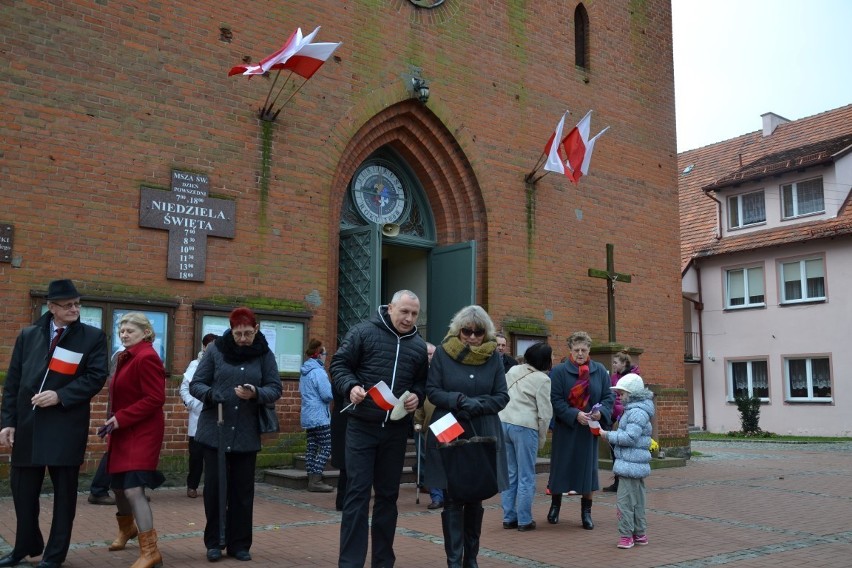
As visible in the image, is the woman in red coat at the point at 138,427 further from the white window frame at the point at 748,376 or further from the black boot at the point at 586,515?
the white window frame at the point at 748,376

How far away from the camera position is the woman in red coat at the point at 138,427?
5.59 meters

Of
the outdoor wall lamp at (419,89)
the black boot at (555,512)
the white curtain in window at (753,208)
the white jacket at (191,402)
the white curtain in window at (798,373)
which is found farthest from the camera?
the white curtain in window at (753,208)

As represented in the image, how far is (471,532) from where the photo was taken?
5.58 meters

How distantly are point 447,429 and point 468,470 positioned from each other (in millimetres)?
292

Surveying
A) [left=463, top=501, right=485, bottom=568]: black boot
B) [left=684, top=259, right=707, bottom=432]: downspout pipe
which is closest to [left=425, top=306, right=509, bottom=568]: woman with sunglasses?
[left=463, top=501, right=485, bottom=568]: black boot

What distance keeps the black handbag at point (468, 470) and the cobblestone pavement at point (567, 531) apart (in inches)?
37.8

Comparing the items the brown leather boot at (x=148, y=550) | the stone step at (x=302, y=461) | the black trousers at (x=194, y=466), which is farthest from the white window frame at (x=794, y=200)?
the brown leather boot at (x=148, y=550)

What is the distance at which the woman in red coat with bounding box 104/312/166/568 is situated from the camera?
5.59m

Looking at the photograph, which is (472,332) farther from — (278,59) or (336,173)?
(336,173)

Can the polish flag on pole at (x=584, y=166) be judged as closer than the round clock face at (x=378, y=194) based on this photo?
No

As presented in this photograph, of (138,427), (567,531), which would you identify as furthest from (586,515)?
(138,427)

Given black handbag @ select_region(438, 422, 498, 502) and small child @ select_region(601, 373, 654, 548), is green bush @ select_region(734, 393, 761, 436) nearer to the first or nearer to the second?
small child @ select_region(601, 373, 654, 548)

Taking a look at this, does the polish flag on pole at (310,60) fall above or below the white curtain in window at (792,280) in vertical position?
above

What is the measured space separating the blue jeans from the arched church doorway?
4.68 meters
